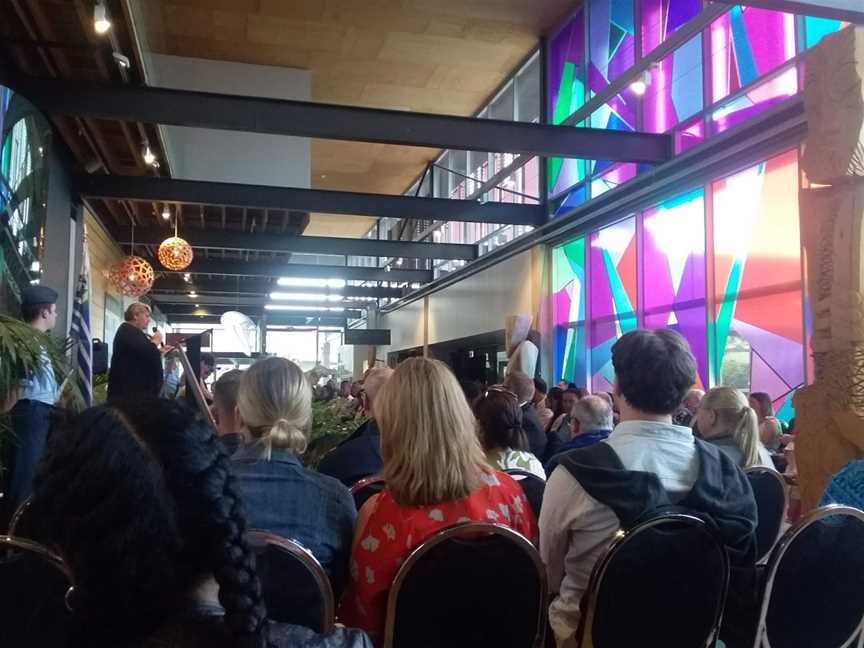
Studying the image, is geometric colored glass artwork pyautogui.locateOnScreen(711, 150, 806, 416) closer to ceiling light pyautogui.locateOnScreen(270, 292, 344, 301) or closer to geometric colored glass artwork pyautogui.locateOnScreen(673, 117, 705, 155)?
geometric colored glass artwork pyautogui.locateOnScreen(673, 117, 705, 155)

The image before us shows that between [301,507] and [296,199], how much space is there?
23.6 feet

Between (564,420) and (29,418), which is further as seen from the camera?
(564,420)

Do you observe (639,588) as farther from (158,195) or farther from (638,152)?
(158,195)

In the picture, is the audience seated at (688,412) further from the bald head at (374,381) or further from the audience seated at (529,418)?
the bald head at (374,381)

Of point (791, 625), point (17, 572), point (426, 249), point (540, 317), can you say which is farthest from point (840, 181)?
point (426, 249)

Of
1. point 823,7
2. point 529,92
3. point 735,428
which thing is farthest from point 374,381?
point 529,92

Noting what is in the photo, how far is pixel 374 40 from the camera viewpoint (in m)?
9.41

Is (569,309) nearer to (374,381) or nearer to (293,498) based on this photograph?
(374,381)

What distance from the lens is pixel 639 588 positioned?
5.16 ft

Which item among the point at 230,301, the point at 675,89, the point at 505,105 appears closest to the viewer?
the point at 675,89

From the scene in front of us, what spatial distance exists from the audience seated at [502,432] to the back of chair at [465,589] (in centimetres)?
122

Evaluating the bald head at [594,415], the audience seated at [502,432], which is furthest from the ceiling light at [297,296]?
the audience seated at [502,432]

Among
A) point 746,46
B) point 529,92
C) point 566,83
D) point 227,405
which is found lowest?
point 227,405

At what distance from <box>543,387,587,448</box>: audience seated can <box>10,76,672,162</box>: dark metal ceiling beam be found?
2273 mm
